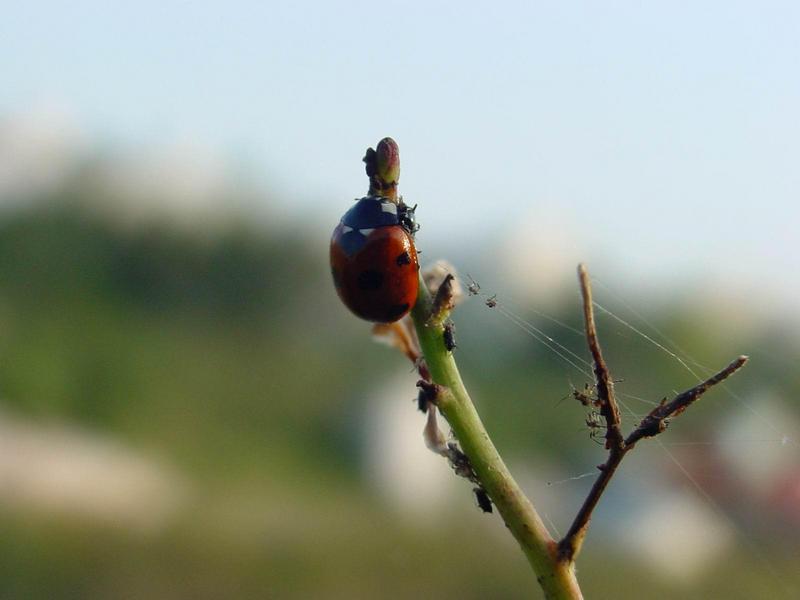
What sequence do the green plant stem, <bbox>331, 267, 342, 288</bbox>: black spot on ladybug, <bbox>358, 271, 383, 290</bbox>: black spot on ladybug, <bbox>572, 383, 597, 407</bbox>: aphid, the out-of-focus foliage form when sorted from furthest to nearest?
the out-of-focus foliage < <bbox>331, 267, 342, 288</bbox>: black spot on ladybug < <bbox>358, 271, 383, 290</bbox>: black spot on ladybug < <bbox>572, 383, 597, 407</bbox>: aphid < the green plant stem

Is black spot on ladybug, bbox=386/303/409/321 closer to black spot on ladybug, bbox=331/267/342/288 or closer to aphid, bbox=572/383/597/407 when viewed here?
aphid, bbox=572/383/597/407

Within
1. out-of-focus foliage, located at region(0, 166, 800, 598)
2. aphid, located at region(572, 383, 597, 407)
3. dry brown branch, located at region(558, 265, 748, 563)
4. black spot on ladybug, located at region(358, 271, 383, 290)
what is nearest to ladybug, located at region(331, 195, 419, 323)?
black spot on ladybug, located at region(358, 271, 383, 290)

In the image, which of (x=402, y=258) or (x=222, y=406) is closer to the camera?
(x=402, y=258)

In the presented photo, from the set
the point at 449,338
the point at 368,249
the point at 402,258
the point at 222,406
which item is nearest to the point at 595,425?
the point at 449,338

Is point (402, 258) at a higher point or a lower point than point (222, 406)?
higher

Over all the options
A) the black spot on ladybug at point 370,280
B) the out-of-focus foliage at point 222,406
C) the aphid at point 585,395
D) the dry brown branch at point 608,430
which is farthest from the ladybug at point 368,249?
the out-of-focus foliage at point 222,406

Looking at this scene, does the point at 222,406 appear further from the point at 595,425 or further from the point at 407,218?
the point at 595,425
